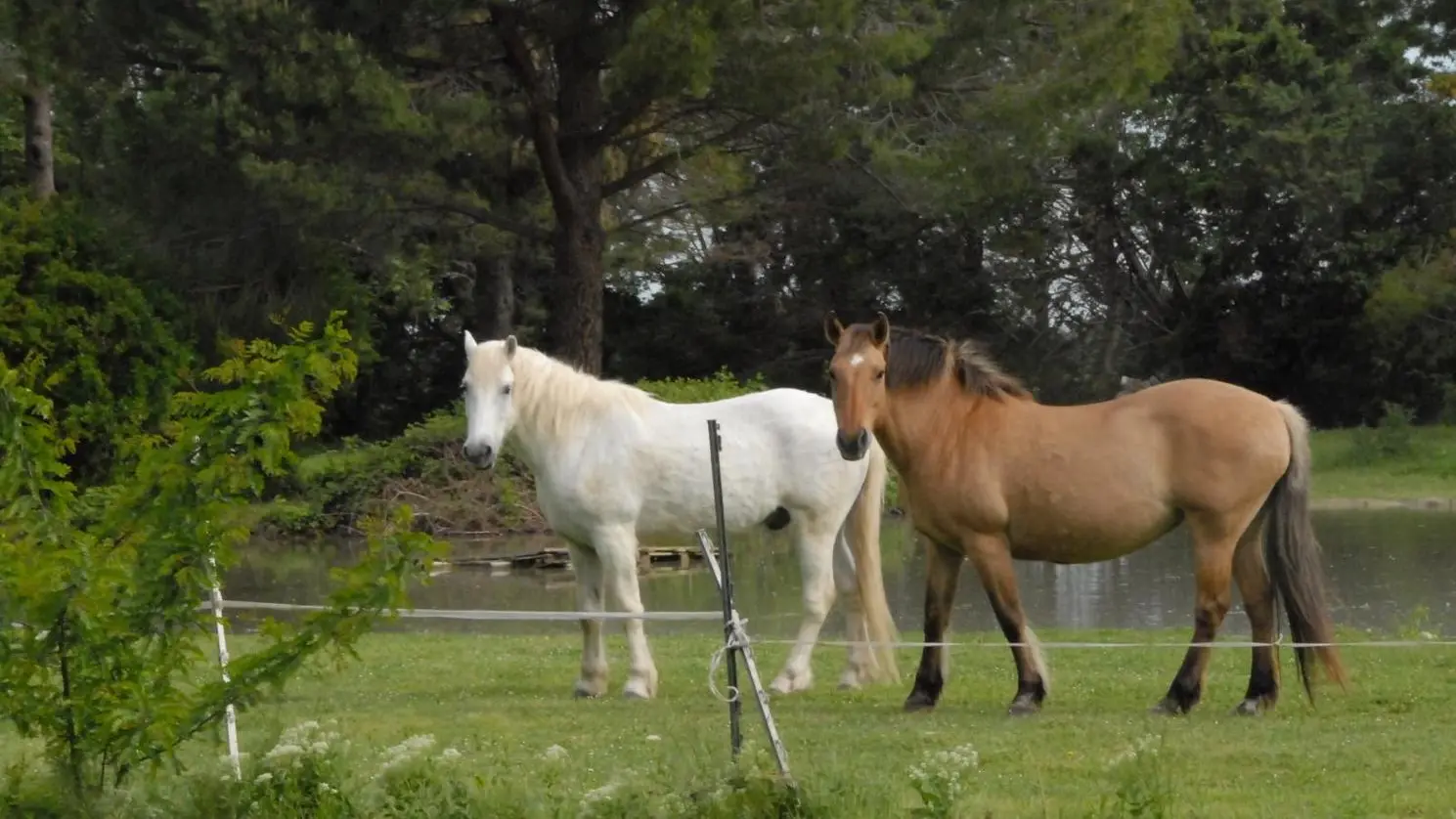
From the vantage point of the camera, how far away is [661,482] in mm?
10984

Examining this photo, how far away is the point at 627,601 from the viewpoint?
1059 centimetres

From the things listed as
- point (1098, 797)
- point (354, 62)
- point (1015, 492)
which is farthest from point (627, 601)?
point (354, 62)

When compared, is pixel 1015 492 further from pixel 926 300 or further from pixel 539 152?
pixel 926 300

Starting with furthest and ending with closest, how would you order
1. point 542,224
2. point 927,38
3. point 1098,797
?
point 542,224 → point 927,38 → point 1098,797

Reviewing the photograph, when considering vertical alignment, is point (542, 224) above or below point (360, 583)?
above

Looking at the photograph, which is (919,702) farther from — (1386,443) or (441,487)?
(1386,443)

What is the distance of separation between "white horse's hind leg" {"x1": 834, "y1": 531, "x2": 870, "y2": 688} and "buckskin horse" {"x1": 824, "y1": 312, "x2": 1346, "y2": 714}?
1.22 meters

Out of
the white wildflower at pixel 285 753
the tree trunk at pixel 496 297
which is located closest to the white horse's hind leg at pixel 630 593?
the white wildflower at pixel 285 753

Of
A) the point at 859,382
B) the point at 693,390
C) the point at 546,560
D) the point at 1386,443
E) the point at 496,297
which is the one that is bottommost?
the point at 546,560

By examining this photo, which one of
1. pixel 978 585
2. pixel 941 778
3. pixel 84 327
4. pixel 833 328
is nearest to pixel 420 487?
pixel 84 327

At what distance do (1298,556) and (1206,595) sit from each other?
47cm

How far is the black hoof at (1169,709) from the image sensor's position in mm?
9172

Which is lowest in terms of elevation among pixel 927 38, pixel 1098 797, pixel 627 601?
pixel 1098 797

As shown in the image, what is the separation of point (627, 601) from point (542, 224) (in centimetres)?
1970
